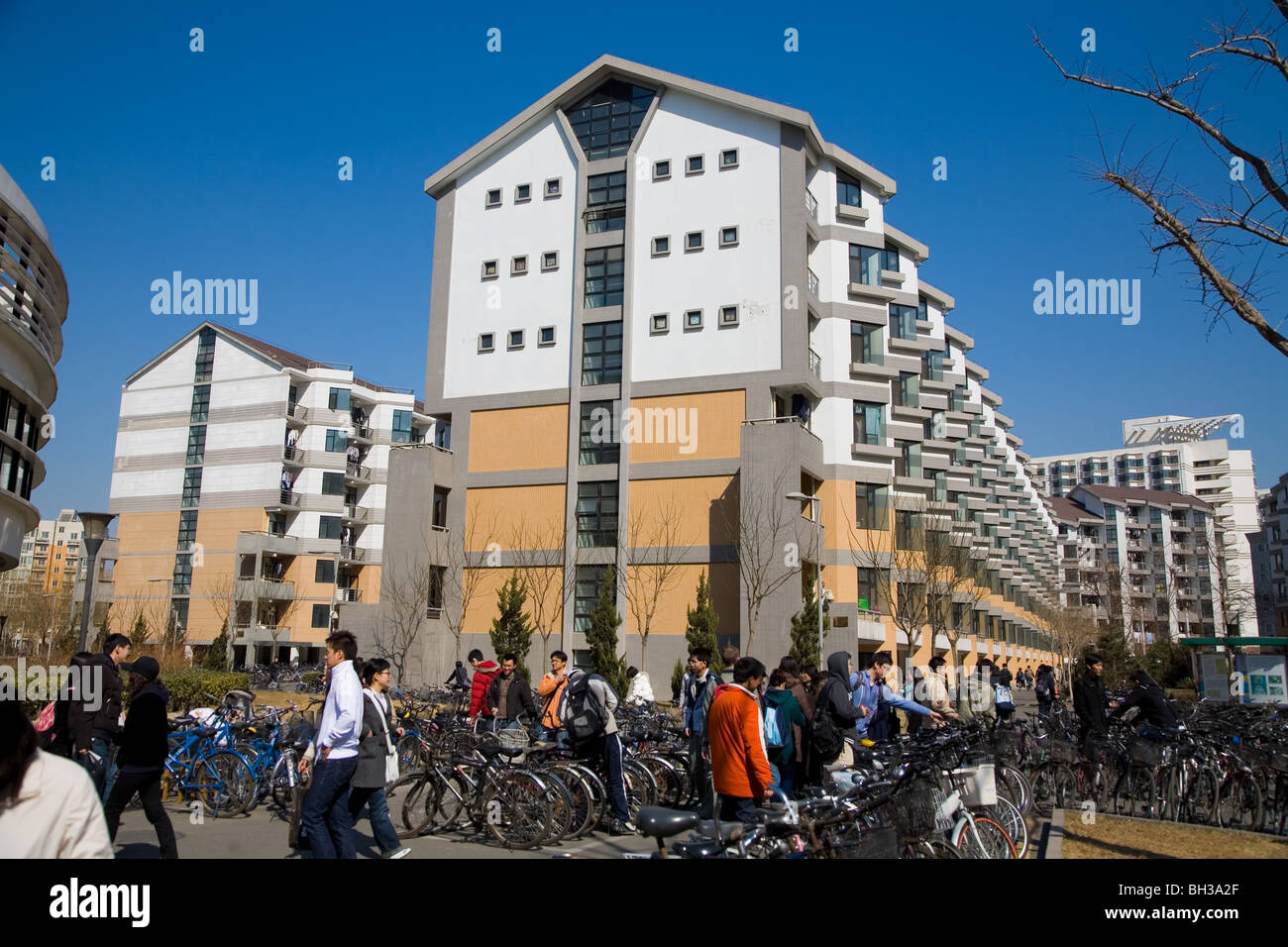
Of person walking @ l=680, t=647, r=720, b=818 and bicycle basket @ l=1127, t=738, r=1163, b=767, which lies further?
bicycle basket @ l=1127, t=738, r=1163, b=767

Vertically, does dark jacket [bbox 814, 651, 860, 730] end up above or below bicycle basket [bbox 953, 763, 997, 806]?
above

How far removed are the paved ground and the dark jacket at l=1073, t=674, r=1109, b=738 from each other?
5623 mm

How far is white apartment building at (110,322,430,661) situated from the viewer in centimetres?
5934

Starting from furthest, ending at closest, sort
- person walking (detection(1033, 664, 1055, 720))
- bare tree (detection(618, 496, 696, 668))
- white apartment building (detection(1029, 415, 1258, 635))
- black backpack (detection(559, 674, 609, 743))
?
white apartment building (detection(1029, 415, 1258, 635)) → bare tree (detection(618, 496, 696, 668)) → person walking (detection(1033, 664, 1055, 720)) → black backpack (detection(559, 674, 609, 743))

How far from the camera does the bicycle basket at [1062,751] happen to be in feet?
37.4

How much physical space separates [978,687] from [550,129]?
97.1ft

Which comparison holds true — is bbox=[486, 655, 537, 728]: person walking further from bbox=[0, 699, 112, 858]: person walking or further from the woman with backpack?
bbox=[0, 699, 112, 858]: person walking

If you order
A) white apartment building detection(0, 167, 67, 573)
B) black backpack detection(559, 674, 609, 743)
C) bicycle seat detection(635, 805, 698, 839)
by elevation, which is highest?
white apartment building detection(0, 167, 67, 573)

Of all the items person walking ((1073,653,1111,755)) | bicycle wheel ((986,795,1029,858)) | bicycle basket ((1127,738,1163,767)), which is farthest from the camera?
person walking ((1073,653,1111,755))

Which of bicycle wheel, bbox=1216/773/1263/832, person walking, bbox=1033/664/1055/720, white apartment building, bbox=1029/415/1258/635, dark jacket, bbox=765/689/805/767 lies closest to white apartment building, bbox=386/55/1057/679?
person walking, bbox=1033/664/1055/720

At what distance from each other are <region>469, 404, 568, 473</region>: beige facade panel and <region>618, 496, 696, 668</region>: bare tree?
4684mm

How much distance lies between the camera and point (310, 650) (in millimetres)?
60500

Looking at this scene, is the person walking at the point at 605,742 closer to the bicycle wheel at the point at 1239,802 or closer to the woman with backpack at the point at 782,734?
the woman with backpack at the point at 782,734

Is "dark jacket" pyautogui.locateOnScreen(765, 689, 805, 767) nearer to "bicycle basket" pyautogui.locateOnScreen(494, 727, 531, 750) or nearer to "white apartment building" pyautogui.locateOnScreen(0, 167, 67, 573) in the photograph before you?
"bicycle basket" pyautogui.locateOnScreen(494, 727, 531, 750)
